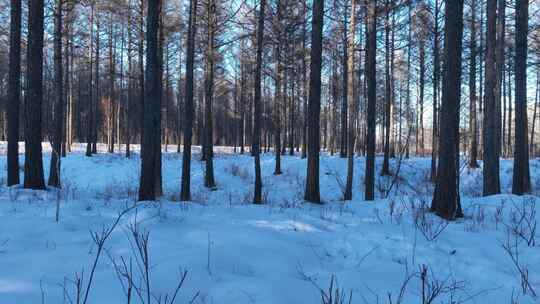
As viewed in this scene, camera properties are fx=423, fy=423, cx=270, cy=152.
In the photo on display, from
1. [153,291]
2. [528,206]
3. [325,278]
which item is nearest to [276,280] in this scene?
[325,278]

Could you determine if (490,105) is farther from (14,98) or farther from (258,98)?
(14,98)

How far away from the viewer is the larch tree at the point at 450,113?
22.2 feet

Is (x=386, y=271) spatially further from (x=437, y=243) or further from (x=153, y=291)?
(x=153, y=291)

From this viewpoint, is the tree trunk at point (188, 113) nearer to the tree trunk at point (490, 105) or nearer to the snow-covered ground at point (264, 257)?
the snow-covered ground at point (264, 257)

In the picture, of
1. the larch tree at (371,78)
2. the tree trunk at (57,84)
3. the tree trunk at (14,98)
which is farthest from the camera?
the tree trunk at (57,84)

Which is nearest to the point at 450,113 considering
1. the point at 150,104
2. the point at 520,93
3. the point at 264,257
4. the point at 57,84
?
the point at 264,257

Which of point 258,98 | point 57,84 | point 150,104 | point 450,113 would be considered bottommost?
point 450,113

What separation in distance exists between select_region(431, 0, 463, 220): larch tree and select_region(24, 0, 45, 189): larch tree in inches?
325

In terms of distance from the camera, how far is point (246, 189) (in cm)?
1717

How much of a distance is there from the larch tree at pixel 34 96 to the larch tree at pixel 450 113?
27.1 ft

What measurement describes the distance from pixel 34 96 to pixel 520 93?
1276 centimetres

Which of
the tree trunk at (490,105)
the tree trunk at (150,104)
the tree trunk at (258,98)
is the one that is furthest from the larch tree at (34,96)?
the tree trunk at (490,105)

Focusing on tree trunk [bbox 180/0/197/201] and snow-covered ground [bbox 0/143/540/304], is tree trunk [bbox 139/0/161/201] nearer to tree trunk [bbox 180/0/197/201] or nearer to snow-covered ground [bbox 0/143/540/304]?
snow-covered ground [bbox 0/143/540/304]

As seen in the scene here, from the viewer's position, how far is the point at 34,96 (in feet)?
31.0
